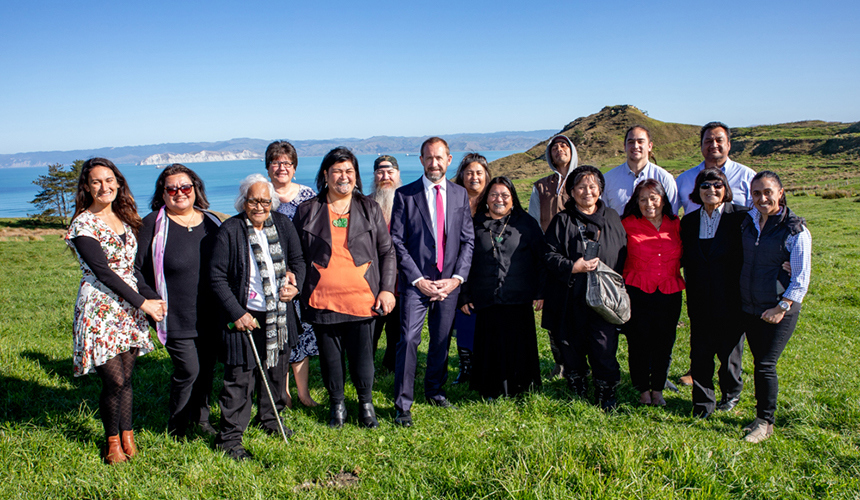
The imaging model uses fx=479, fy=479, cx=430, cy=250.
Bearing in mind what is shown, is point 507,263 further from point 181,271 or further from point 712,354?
point 181,271

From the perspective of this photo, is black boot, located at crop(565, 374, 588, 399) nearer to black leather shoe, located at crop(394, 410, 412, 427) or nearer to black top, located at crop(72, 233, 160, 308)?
black leather shoe, located at crop(394, 410, 412, 427)

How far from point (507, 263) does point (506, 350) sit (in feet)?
2.93

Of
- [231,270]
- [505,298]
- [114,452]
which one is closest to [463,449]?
[505,298]

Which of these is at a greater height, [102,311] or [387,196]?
[387,196]

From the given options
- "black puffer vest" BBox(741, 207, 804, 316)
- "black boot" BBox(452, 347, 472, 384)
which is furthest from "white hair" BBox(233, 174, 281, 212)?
"black puffer vest" BBox(741, 207, 804, 316)

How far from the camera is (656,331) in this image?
4617 millimetres

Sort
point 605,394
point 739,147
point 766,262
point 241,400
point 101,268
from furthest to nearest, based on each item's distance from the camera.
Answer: point 739,147
point 605,394
point 766,262
point 241,400
point 101,268

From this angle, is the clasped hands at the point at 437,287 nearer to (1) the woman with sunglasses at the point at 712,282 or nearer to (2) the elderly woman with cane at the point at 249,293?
(2) the elderly woman with cane at the point at 249,293

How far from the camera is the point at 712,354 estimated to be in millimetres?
4484

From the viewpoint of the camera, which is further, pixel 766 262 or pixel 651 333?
pixel 651 333

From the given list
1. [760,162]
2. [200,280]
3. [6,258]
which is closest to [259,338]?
[200,280]

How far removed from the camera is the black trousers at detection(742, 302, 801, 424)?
13.0ft

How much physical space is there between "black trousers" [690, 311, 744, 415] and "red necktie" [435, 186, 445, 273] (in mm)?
2442

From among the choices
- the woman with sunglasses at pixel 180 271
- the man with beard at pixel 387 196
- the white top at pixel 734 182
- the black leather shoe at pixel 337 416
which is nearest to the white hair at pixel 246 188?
the woman with sunglasses at pixel 180 271
